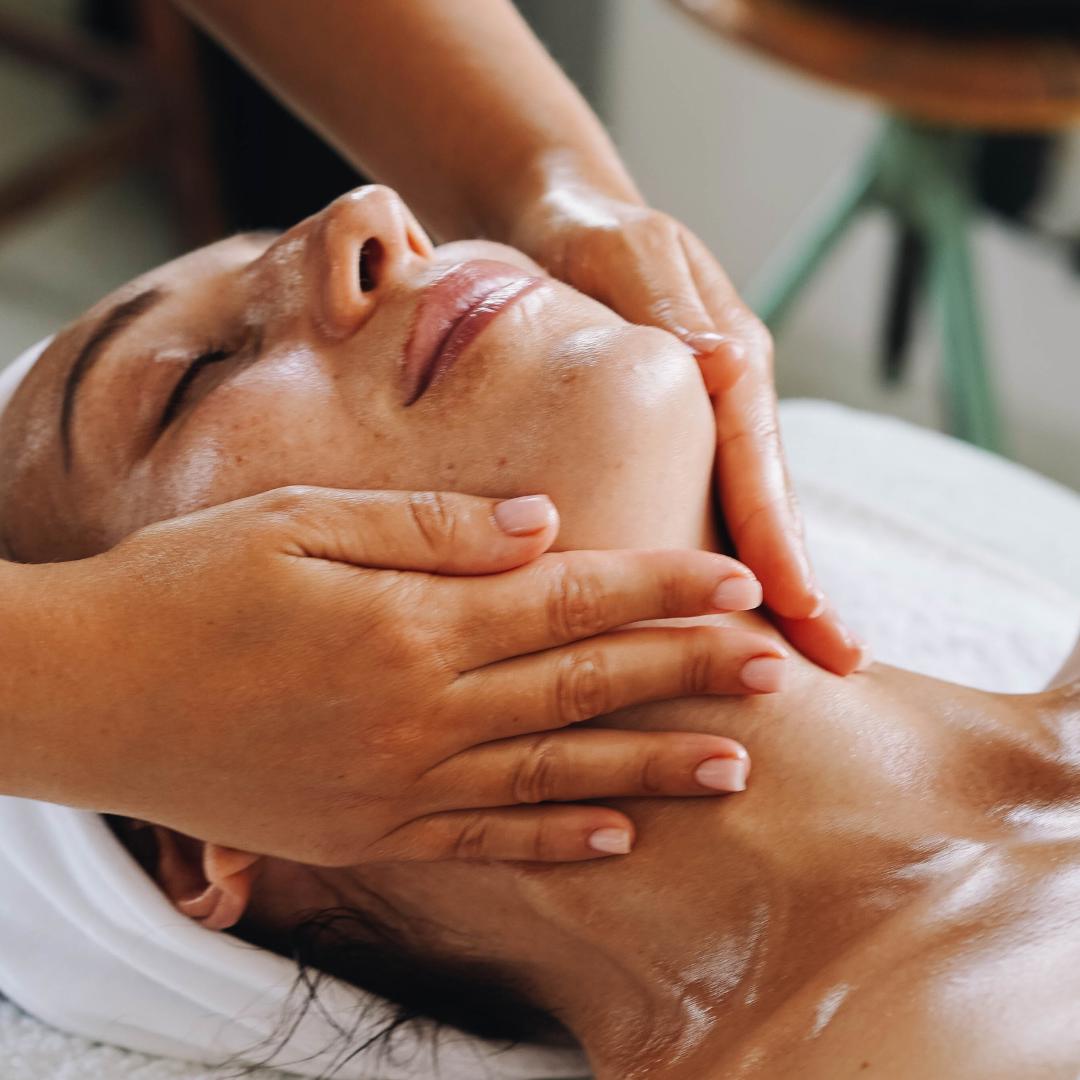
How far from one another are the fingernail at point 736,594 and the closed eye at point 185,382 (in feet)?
1.34

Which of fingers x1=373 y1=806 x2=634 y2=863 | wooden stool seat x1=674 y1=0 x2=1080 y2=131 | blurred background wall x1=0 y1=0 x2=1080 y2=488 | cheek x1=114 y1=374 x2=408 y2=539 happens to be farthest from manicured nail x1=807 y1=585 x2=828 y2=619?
blurred background wall x1=0 y1=0 x2=1080 y2=488

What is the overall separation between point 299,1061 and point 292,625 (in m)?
0.40

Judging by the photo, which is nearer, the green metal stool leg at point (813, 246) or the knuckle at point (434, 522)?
the knuckle at point (434, 522)

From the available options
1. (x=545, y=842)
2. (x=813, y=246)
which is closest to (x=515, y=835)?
(x=545, y=842)

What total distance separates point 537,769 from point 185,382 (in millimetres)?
389

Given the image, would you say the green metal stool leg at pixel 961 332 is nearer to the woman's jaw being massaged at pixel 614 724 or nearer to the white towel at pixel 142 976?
the woman's jaw being massaged at pixel 614 724

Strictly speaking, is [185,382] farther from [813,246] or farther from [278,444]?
[813,246]

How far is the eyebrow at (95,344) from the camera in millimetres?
989

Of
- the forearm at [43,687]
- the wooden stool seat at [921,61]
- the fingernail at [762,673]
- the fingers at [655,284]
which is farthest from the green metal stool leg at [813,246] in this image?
the forearm at [43,687]

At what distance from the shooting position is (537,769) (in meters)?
0.86

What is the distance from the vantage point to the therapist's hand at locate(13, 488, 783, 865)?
32.1 inches

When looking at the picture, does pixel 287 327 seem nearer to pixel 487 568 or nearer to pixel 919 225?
pixel 487 568

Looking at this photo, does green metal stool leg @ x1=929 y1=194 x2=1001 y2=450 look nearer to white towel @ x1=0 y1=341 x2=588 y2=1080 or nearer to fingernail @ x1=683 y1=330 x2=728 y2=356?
fingernail @ x1=683 y1=330 x2=728 y2=356

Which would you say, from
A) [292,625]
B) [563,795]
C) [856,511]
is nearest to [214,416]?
[292,625]
